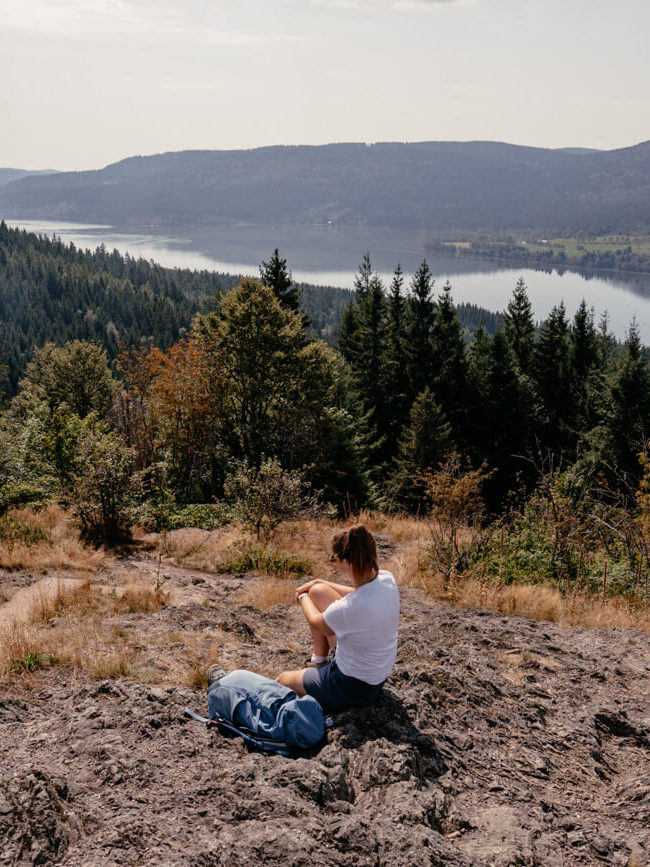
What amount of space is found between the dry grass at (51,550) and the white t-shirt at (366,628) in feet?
21.5

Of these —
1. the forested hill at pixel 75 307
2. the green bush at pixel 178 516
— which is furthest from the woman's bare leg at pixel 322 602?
the forested hill at pixel 75 307

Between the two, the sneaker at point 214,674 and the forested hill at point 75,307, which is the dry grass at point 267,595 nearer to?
the sneaker at point 214,674

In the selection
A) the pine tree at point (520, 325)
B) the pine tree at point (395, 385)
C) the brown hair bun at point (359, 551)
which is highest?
the pine tree at point (520, 325)

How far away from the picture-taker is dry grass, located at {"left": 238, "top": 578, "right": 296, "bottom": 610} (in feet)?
27.7

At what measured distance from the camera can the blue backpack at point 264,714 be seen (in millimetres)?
4398

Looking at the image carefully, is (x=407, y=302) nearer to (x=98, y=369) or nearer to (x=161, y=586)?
(x=98, y=369)

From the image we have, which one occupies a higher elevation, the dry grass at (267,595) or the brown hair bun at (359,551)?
the brown hair bun at (359,551)

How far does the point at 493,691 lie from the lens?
5488 millimetres

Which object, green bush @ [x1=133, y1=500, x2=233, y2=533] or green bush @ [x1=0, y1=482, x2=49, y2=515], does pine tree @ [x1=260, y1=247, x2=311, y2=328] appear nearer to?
green bush @ [x1=133, y1=500, x2=233, y2=533]

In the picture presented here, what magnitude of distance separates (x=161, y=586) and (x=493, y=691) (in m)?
5.36

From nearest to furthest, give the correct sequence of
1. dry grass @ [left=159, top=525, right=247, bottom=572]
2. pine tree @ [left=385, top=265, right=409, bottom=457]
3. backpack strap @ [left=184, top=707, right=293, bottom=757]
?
backpack strap @ [left=184, top=707, right=293, bottom=757]
dry grass @ [left=159, top=525, right=247, bottom=572]
pine tree @ [left=385, top=265, right=409, bottom=457]

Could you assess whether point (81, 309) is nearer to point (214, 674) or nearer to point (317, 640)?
point (214, 674)

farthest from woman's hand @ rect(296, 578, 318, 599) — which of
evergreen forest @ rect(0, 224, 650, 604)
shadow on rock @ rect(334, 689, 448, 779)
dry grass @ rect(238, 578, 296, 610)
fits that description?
evergreen forest @ rect(0, 224, 650, 604)

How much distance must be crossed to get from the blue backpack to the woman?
216 mm
